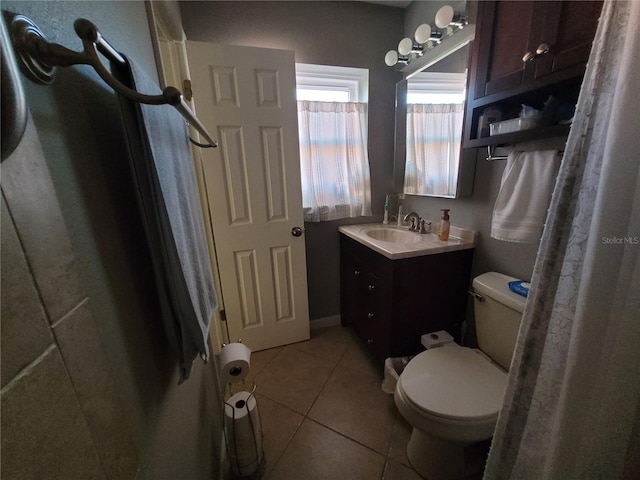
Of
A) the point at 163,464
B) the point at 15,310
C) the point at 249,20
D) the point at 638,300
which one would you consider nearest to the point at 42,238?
the point at 15,310

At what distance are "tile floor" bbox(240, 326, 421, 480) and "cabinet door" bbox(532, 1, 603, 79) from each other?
5.41 feet

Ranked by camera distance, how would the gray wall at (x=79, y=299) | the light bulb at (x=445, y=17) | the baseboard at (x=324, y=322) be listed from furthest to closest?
the baseboard at (x=324, y=322) → the light bulb at (x=445, y=17) → the gray wall at (x=79, y=299)

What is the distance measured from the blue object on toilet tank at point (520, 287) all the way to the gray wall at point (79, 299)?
1286 millimetres

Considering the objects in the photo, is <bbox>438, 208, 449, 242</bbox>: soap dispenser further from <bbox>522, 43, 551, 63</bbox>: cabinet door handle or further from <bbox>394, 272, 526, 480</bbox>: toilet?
<bbox>522, 43, 551, 63</bbox>: cabinet door handle

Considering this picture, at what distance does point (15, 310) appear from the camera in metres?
0.23

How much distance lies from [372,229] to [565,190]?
1.36m

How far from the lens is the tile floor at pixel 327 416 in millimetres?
1148

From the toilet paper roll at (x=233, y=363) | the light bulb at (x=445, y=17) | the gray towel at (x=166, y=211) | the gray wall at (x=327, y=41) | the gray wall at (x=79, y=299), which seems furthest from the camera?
the gray wall at (x=327, y=41)

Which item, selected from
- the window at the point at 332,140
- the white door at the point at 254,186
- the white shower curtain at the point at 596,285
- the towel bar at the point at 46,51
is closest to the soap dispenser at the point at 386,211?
the window at the point at 332,140

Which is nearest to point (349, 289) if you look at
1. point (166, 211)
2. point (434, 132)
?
point (434, 132)

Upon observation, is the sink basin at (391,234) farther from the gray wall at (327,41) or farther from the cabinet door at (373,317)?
the cabinet door at (373,317)

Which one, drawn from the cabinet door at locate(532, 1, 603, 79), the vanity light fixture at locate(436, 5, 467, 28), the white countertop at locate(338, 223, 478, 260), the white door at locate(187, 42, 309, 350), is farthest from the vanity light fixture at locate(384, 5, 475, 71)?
the white countertop at locate(338, 223, 478, 260)

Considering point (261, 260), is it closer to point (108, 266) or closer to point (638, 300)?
point (108, 266)

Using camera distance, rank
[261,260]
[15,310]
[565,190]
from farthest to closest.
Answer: [261,260], [565,190], [15,310]
